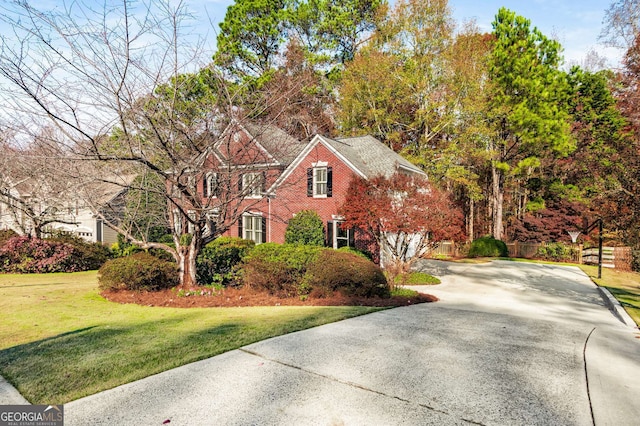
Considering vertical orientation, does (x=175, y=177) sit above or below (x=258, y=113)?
below

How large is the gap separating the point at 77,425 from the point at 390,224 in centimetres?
1165

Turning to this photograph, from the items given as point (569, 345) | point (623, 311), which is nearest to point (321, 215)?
point (623, 311)

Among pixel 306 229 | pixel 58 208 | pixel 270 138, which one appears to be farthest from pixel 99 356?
pixel 306 229

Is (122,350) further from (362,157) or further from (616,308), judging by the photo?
(362,157)

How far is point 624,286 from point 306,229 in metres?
13.2

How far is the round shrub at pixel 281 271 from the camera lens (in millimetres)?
10719

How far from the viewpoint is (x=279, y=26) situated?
35344 mm

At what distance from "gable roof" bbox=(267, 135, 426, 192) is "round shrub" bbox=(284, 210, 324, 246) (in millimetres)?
2114

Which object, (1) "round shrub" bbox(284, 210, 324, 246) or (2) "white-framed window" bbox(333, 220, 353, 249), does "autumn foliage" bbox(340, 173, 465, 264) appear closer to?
(1) "round shrub" bbox(284, 210, 324, 246)

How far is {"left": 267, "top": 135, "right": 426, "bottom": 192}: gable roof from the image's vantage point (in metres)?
19.2

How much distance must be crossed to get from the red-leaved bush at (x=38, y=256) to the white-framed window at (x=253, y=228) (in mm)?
8416

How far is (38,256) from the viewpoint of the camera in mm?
16547

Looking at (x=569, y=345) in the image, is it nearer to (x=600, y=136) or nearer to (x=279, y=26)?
(x=600, y=136)

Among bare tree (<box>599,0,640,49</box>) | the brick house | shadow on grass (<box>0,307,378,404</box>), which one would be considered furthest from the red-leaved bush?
bare tree (<box>599,0,640,49</box>)
